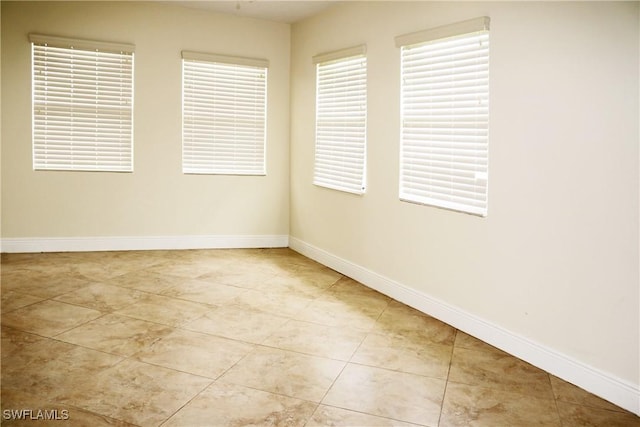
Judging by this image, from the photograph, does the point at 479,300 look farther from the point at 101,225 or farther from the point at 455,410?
the point at 101,225

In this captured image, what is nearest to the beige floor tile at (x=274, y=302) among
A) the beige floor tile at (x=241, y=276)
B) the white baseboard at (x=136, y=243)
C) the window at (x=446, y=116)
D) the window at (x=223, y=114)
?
the beige floor tile at (x=241, y=276)

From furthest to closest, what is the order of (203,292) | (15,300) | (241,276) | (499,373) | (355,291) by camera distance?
(241,276) → (355,291) → (203,292) → (15,300) → (499,373)

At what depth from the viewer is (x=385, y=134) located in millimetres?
4711

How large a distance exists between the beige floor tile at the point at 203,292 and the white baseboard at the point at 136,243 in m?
1.49

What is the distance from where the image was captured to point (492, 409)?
2.72m

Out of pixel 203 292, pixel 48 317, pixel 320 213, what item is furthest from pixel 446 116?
pixel 48 317

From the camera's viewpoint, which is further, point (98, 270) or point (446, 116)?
point (98, 270)

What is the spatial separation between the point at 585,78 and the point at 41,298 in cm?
424

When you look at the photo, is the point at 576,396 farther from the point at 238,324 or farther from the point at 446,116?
the point at 238,324

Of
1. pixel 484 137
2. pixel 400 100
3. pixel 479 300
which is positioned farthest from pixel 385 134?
pixel 479 300

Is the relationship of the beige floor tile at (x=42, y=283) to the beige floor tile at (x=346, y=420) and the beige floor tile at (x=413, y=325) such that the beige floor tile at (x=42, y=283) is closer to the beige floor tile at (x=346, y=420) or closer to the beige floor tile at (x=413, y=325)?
the beige floor tile at (x=413, y=325)

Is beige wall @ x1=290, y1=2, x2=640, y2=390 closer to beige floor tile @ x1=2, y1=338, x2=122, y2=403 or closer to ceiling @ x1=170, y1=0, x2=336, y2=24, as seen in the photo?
ceiling @ x1=170, y1=0, x2=336, y2=24

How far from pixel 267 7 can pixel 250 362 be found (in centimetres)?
417

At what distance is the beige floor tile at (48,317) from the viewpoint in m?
3.66
